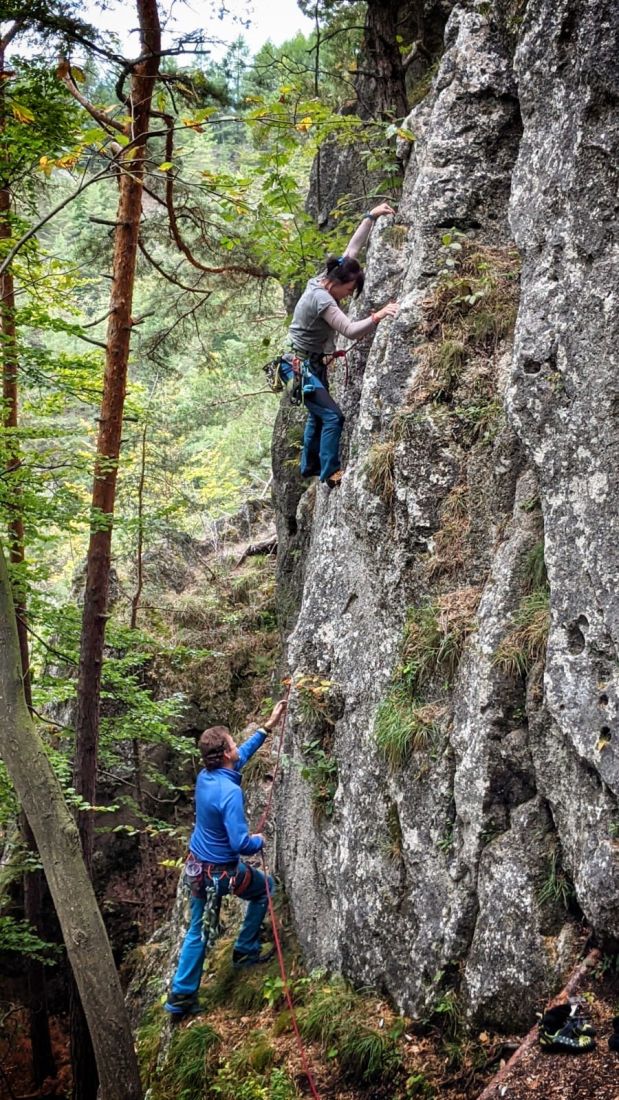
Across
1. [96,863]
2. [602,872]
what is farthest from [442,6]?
[96,863]

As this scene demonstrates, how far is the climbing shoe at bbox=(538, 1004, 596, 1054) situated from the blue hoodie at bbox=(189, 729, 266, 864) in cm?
281

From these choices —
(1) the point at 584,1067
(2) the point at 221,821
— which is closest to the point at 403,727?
(2) the point at 221,821

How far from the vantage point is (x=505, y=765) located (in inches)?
194

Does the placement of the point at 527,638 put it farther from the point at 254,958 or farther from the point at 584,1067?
the point at 254,958

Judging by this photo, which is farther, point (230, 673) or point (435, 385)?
point (230, 673)

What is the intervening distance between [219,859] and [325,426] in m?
4.30

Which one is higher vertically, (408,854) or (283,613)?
(283,613)

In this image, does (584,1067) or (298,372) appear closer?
(584,1067)

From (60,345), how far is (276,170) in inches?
1003

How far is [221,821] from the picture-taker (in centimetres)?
646

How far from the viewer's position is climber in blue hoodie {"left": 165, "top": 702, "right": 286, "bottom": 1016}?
6309 millimetres

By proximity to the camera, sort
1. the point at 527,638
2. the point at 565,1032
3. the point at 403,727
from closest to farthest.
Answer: the point at 565,1032 < the point at 527,638 < the point at 403,727

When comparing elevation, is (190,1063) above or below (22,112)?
below

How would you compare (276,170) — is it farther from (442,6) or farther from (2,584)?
(2,584)
